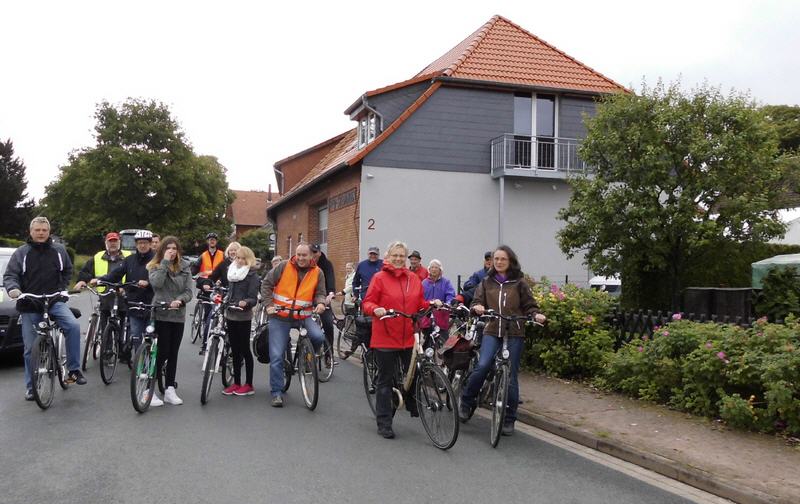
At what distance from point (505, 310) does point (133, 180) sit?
53.7 m

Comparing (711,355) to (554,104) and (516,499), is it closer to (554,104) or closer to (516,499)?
(516,499)

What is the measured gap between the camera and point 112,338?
9195mm

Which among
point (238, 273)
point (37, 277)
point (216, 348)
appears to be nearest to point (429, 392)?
point (216, 348)

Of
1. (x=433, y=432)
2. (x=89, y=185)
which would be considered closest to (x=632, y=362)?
(x=433, y=432)

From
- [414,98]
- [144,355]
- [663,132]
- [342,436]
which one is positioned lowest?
[342,436]

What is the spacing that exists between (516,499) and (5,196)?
2276 inches

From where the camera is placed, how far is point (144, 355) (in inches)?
290

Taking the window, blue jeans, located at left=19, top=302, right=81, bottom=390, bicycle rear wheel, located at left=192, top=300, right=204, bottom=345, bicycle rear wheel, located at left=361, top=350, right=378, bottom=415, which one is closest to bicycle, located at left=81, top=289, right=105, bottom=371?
blue jeans, located at left=19, top=302, right=81, bottom=390

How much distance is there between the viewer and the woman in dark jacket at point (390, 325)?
21.8 ft

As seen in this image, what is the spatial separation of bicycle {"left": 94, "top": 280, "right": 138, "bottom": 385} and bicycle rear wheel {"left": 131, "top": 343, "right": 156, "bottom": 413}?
5.08 feet

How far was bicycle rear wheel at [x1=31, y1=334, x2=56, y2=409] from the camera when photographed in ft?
23.8

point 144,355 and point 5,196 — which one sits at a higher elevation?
point 5,196

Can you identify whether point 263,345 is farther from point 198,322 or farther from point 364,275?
point 198,322

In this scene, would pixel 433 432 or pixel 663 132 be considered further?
pixel 663 132
